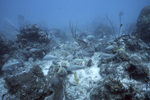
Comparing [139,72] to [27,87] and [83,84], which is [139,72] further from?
[27,87]

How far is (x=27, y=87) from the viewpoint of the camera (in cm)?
189

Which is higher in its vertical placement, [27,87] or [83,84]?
[27,87]

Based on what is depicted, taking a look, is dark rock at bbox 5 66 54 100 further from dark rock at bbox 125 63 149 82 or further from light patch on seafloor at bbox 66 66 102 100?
dark rock at bbox 125 63 149 82

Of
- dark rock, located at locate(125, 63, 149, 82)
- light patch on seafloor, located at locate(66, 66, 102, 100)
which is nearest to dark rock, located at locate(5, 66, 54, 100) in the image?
light patch on seafloor, located at locate(66, 66, 102, 100)

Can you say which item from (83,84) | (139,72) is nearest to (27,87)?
(83,84)

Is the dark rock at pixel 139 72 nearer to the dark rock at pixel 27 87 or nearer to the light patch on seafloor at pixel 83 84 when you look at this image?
the light patch on seafloor at pixel 83 84

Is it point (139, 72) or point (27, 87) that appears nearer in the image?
point (27, 87)

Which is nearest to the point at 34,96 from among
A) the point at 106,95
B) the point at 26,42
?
the point at 106,95

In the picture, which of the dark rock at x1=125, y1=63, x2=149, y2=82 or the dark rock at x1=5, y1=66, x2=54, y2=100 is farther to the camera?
the dark rock at x1=125, y1=63, x2=149, y2=82

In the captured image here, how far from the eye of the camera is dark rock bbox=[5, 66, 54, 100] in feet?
6.12

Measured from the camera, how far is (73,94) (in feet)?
8.25

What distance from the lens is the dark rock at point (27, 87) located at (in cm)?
187

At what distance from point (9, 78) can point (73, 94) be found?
202 cm

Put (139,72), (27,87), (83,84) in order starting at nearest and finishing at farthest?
(27,87) → (139,72) → (83,84)
